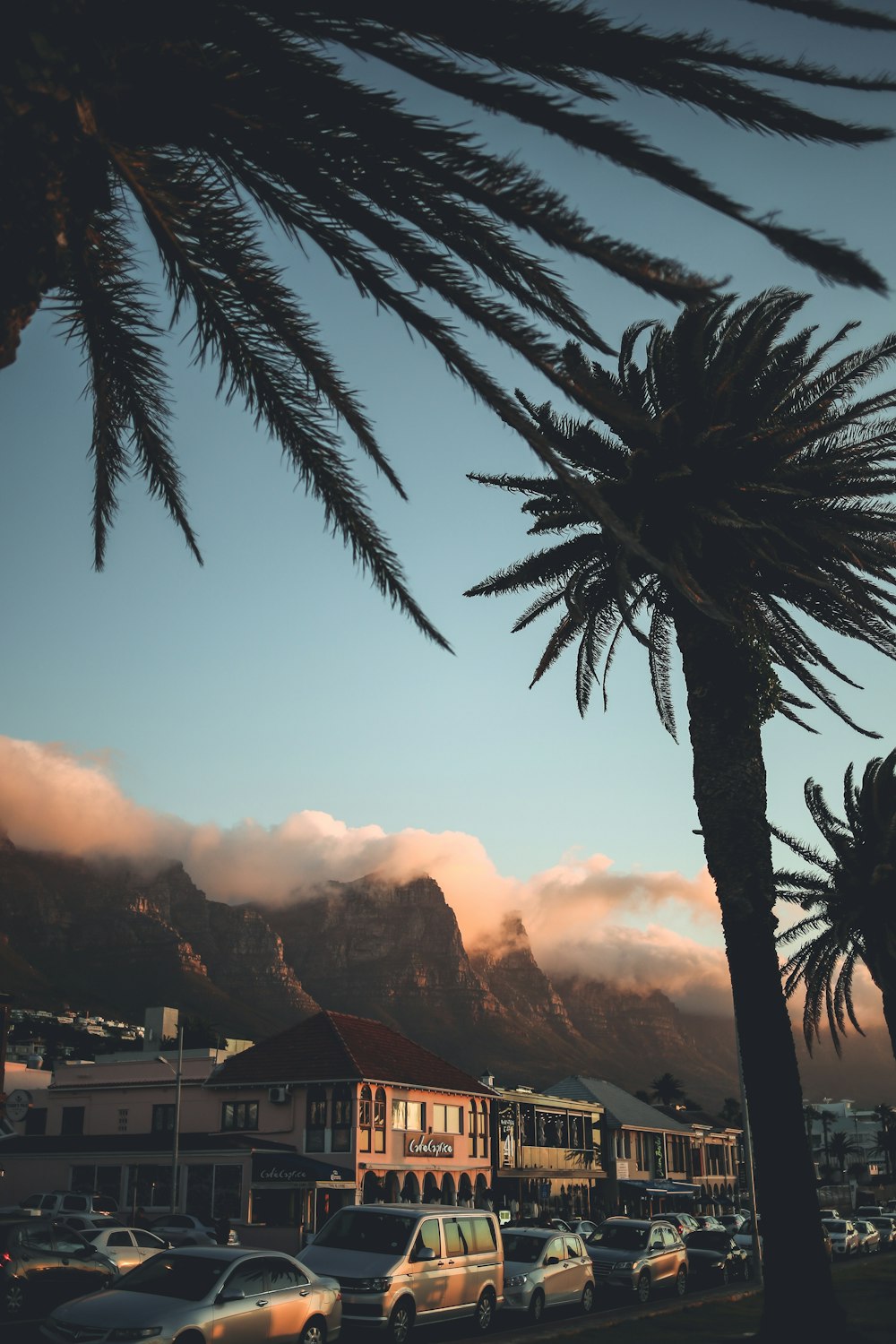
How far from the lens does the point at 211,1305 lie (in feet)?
42.6

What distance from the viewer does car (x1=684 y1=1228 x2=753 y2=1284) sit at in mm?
31578

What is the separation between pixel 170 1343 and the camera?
12.1m

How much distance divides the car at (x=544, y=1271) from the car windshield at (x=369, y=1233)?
4168 mm

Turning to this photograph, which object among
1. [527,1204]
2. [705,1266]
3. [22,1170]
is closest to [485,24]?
[705,1266]

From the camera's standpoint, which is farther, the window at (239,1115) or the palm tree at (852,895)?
the window at (239,1115)

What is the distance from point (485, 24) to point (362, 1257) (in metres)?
17.3

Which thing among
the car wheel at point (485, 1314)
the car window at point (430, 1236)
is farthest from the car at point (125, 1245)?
the car window at point (430, 1236)

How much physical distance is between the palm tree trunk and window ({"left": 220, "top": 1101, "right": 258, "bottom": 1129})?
133 ft

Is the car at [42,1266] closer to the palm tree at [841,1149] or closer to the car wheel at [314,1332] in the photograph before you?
the car wheel at [314,1332]

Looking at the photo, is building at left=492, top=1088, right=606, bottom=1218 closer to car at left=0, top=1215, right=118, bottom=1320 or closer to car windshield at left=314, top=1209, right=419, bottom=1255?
car at left=0, top=1215, right=118, bottom=1320

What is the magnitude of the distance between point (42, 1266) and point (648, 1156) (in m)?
71.9

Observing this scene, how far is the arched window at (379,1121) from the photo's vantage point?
49969mm

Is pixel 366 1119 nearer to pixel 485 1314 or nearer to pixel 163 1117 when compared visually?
pixel 163 1117

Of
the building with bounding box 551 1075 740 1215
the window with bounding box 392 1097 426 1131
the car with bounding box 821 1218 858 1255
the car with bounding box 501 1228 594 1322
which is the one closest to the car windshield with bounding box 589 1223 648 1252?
the car with bounding box 501 1228 594 1322
